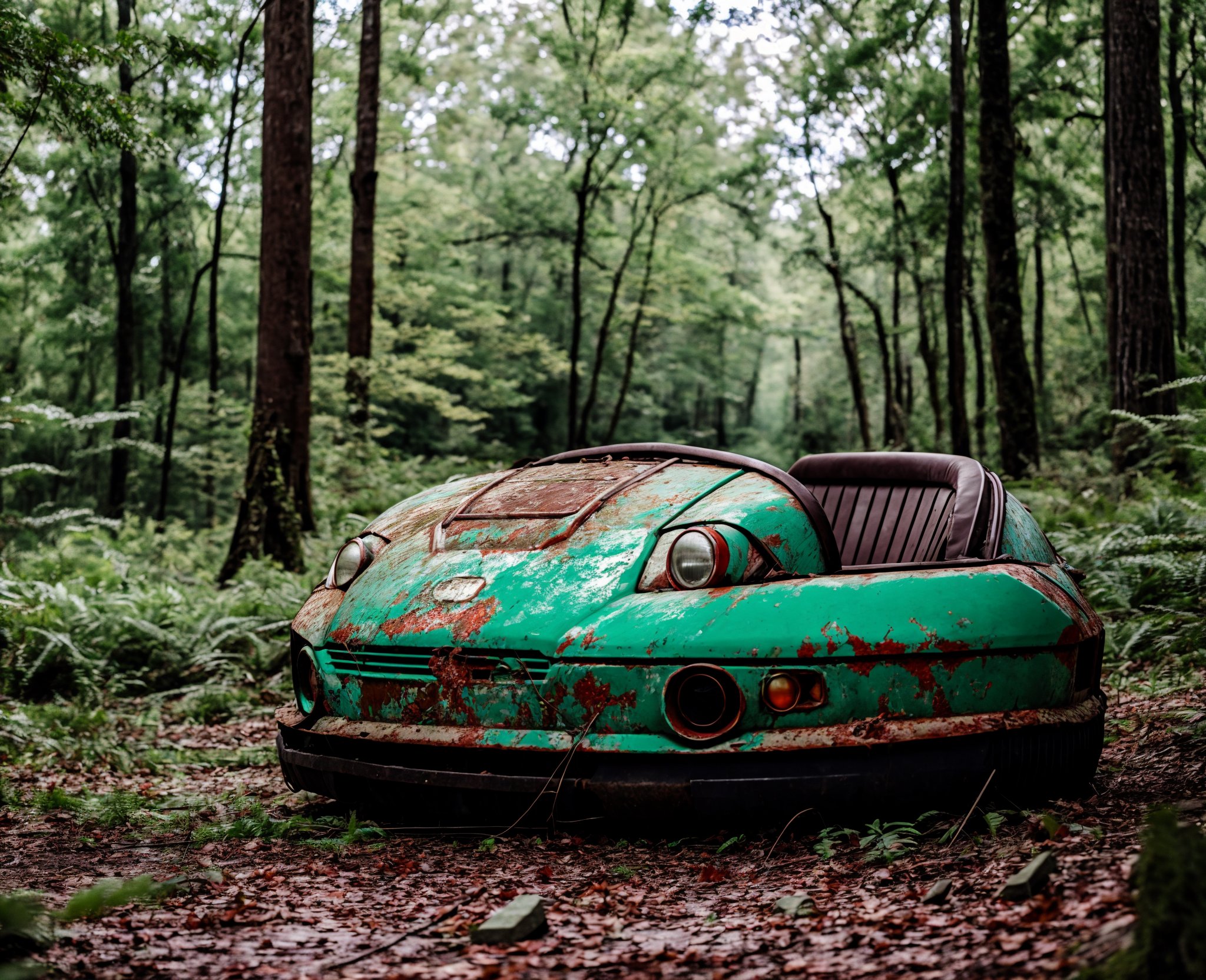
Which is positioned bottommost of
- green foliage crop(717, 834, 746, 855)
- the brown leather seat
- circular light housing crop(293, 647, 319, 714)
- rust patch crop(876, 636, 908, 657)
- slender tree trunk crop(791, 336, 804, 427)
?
green foliage crop(717, 834, 746, 855)

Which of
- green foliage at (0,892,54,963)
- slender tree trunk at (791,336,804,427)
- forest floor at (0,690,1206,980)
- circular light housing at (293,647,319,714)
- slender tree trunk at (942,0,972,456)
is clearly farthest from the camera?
slender tree trunk at (791,336,804,427)

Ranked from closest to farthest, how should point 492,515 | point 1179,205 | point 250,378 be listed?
point 492,515 → point 1179,205 → point 250,378

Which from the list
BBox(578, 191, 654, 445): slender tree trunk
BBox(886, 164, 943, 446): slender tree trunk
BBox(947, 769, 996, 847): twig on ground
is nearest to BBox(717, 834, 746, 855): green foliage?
BBox(947, 769, 996, 847): twig on ground

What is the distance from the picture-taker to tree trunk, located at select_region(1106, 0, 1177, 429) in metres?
9.69

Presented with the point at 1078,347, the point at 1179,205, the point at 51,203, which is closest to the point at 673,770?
the point at 1179,205

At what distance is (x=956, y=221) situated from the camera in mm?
15023

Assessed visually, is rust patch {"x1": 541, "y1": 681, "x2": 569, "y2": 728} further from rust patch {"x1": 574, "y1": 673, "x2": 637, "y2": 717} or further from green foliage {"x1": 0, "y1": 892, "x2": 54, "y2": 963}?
green foliage {"x1": 0, "y1": 892, "x2": 54, "y2": 963}

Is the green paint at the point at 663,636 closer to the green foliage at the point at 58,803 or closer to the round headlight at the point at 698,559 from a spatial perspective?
the round headlight at the point at 698,559

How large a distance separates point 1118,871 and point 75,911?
214cm

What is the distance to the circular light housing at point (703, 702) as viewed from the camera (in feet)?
9.45

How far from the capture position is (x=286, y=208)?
983cm

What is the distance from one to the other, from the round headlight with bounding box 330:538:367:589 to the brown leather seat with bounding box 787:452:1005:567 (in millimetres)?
2057

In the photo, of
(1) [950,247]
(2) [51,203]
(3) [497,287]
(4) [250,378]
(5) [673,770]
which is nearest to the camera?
(5) [673,770]

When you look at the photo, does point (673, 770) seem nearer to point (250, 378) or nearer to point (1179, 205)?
point (1179, 205)
